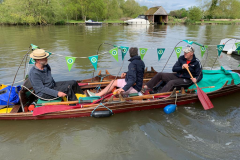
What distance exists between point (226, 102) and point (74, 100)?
511cm

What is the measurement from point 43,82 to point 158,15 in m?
59.2

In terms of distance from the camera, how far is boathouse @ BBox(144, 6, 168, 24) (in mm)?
53969

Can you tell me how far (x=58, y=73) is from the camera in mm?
8797

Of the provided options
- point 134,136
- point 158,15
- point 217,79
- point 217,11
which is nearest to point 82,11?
point 158,15

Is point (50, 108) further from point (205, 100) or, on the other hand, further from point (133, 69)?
point (205, 100)

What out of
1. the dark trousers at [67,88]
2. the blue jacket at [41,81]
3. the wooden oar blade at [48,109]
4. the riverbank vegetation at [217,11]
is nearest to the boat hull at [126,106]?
the wooden oar blade at [48,109]

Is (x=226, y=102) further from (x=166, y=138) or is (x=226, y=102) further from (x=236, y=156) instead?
(x=166, y=138)

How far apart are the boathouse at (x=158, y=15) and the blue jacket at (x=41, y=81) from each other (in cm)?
5467

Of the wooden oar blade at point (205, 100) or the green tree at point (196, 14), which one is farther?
the green tree at point (196, 14)

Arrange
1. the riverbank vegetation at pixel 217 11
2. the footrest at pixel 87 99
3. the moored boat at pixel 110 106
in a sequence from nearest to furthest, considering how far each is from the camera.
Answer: the moored boat at pixel 110 106, the footrest at pixel 87 99, the riverbank vegetation at pixel 217 11

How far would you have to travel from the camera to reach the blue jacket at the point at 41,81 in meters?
4.25

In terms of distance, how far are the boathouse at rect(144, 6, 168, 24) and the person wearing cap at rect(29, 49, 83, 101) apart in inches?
2144

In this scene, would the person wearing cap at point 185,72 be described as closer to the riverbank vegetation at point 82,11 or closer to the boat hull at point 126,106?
the boat hull at point 126,106

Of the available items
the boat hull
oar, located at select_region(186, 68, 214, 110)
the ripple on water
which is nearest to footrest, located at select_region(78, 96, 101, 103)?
the boat hull
